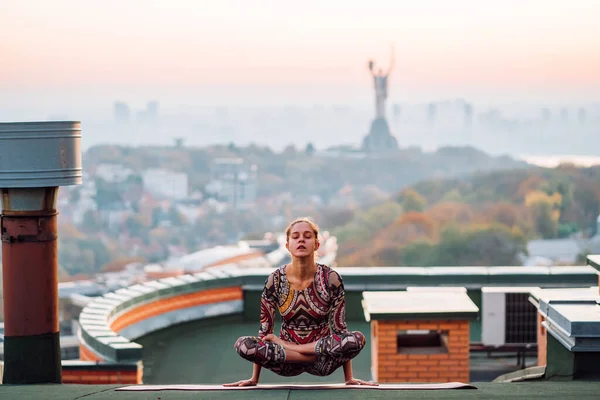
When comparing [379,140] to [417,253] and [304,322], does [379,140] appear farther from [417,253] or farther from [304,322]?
[304,322]

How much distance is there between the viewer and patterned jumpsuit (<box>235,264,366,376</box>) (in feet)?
19.0

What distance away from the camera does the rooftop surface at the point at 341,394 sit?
5.47 m

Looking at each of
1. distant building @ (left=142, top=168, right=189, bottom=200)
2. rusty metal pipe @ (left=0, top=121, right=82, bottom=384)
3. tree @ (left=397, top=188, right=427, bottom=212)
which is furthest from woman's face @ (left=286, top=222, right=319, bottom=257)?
distant building @ (left=142, top=168, right=189, bottom=200)

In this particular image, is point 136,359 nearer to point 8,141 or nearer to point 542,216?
point 8,141

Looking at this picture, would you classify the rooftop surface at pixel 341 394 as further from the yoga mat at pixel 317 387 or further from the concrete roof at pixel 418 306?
the concrete roof at pixel 418 306

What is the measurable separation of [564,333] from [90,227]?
84.0m

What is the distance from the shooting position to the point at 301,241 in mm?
5891

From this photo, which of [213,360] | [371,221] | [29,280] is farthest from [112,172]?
[29,280]

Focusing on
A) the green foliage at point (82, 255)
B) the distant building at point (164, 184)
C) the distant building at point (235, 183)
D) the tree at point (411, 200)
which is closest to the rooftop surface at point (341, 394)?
the green foliage at point (82, 255)

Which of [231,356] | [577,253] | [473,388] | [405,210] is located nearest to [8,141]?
[473,388]

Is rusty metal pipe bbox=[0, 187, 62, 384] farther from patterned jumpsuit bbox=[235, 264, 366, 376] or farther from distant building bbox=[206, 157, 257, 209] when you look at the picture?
distant building bbox=[206, 157, 257, 209]

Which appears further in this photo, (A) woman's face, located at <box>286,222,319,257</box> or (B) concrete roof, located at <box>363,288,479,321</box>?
(B) concrete roof, located at <box>363,288,479,321</box>

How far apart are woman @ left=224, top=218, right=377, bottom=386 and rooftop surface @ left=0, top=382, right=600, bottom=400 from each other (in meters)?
0.25

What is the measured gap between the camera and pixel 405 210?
3602 inches
